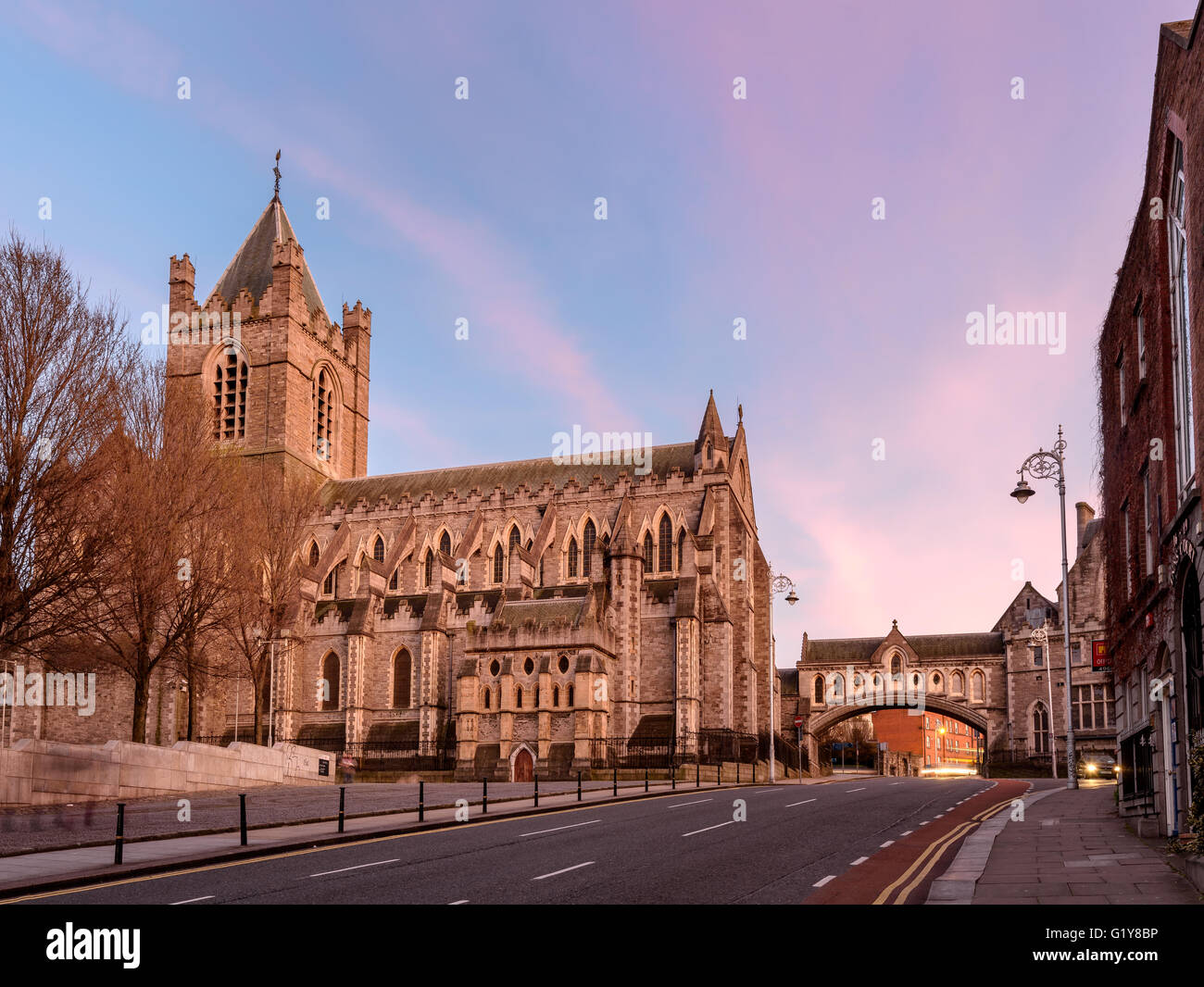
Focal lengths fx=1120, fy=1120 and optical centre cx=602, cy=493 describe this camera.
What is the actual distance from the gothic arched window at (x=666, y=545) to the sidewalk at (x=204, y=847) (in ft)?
95.9

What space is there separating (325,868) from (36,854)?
5.03 metres

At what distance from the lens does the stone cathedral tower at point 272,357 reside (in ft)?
213

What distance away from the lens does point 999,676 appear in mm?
64438

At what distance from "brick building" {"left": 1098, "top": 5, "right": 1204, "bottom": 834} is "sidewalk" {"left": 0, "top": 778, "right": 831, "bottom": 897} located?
1215cm

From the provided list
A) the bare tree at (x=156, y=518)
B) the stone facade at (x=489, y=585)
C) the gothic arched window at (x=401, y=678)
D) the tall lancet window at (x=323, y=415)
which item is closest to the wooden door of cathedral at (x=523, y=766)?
the stone facade at (x=489, y=585)

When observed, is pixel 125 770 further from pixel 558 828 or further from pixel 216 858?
pixel 216 858

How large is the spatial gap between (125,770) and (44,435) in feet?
27.9

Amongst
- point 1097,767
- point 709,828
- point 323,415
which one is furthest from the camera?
point 323,415

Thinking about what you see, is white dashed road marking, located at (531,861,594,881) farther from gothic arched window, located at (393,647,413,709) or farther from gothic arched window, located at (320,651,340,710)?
gothic arched window, located at (320,651,340,710)

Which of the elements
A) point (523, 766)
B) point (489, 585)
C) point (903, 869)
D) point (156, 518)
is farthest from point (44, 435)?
point (489, 585)

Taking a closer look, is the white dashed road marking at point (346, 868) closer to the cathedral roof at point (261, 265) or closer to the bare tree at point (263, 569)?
the bare tree at point (263, 569)
